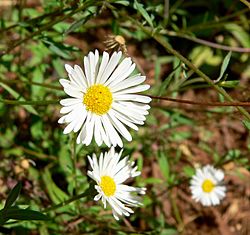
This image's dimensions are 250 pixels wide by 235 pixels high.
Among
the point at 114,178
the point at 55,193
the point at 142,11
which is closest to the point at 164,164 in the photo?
the point at 55,193

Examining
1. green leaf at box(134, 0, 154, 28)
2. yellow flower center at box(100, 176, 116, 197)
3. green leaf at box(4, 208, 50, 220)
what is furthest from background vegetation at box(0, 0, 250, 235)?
green leaf at box(4, 208, 50, 220)

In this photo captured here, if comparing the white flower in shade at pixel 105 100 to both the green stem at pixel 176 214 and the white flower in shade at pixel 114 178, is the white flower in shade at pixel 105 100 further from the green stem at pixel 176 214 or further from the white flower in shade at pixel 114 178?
the green stem at pixel 176 214

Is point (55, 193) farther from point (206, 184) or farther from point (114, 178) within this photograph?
point (206, 184)

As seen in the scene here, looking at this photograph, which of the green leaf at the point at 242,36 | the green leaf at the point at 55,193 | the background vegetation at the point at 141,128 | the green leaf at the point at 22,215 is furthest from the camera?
the green leaf at the point at 242,36

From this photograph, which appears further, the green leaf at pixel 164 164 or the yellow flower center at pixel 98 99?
the green leaf at pixel 164 164

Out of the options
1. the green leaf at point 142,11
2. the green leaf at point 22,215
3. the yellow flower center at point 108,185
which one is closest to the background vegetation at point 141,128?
the green leaf at point 142,11
